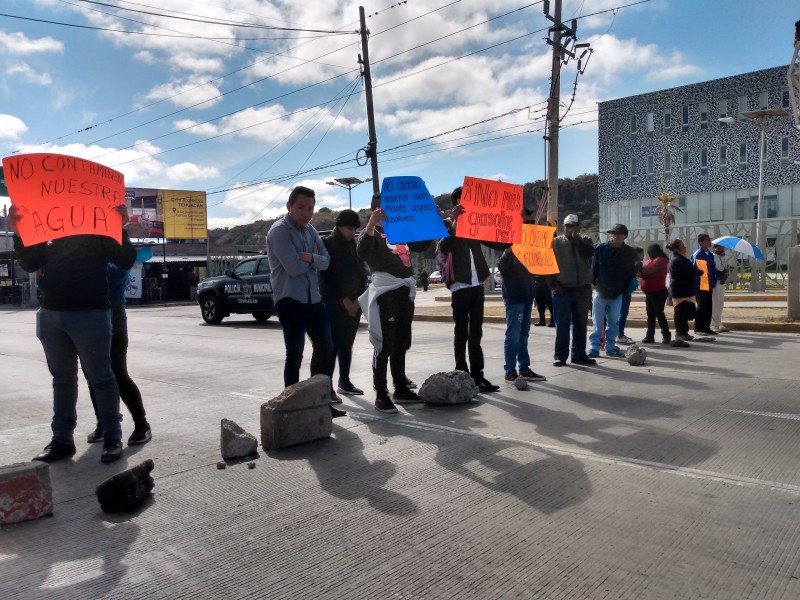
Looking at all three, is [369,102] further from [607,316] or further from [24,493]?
[24,493]

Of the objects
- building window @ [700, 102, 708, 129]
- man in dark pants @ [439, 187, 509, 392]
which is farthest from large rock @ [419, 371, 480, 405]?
building window @ [700, 102, 708, 129]

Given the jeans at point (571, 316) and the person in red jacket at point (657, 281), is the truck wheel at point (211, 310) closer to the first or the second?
the person in red jacket at point (657, 281)

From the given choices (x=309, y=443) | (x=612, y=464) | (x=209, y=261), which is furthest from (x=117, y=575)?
(x=209, y=261)

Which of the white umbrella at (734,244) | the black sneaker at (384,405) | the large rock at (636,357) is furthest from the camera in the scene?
the white umbrella at (734,244)

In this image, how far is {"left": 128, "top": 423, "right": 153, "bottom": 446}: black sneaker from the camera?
5082mm

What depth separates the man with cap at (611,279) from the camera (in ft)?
30.6

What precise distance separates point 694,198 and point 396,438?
52131 millimetres

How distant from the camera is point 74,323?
4496 mm

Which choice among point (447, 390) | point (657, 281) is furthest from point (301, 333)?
point (657, 281)

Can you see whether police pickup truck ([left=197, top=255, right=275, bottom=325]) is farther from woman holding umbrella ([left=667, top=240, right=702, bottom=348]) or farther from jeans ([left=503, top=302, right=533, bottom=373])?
jeans ([left=503, top=302, right=533, bottom=373])

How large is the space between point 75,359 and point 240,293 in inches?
498

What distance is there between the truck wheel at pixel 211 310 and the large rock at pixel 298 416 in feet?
43.4

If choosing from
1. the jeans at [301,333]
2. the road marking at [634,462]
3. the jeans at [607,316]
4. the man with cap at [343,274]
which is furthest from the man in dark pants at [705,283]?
the jeans at [301,333]

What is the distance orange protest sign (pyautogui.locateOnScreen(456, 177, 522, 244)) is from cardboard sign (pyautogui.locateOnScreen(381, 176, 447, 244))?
41 centimetres
